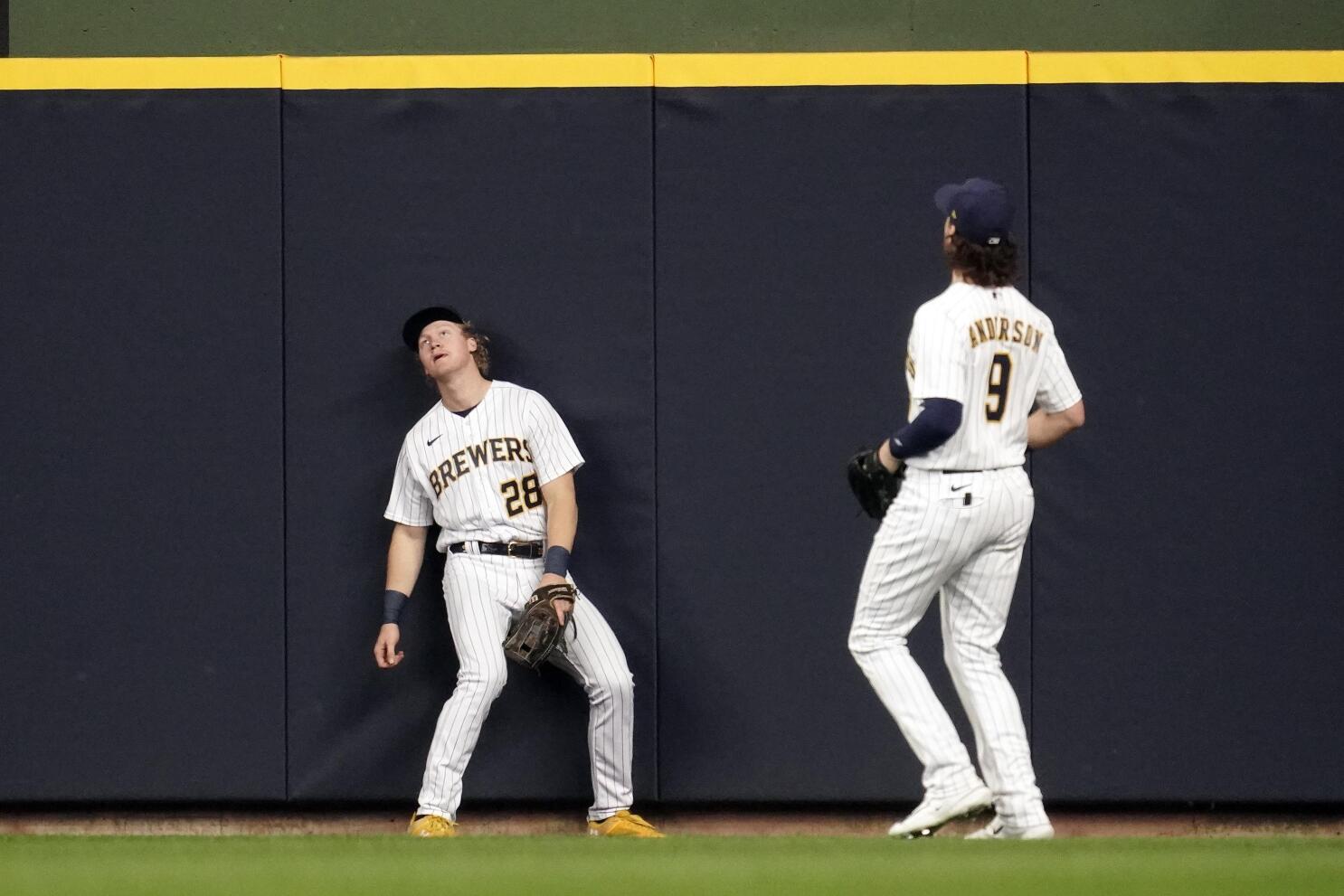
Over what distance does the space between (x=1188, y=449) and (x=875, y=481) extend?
183 cm

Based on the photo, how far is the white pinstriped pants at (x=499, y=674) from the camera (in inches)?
217

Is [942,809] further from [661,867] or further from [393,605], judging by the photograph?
[393,605]

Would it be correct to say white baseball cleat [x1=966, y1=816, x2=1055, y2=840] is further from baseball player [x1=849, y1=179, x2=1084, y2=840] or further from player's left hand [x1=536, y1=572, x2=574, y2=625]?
player's left hand [x1=536, y1=572, x2=574, y2=625]

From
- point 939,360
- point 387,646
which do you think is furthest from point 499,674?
point 939,360

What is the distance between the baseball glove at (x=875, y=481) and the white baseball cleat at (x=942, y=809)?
77 cm

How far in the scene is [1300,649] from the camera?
19.2ft

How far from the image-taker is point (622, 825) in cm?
566

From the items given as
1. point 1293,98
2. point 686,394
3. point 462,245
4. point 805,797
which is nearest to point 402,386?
point 462,245

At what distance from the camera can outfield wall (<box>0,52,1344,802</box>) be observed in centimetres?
593

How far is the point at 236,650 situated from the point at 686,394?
71.7 inches

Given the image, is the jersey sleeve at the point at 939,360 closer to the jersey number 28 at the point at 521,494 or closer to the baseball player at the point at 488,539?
the baseball player at the point at 488,539

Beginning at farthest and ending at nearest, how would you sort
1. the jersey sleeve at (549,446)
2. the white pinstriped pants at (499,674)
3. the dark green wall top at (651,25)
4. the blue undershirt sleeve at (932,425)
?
1. the dark green wall top at (651,25)
2. the jersey sleeve at (549,446)
3. the white pinstriped pants at (499,674)
4. the blue undershirt sleeve at (932,425)

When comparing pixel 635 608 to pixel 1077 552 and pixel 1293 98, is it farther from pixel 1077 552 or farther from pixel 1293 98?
pixel 1293 98

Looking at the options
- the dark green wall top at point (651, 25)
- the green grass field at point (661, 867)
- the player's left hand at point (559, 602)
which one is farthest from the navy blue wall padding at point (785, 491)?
the green grass field at point (661, 867)
